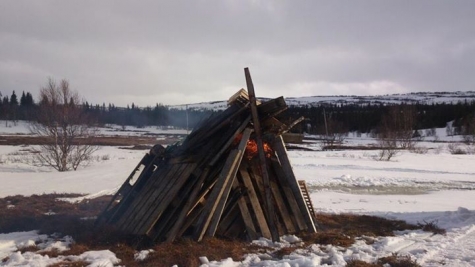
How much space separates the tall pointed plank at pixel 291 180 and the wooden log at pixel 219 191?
758 millimetres

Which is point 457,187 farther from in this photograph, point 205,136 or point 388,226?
point 205,136

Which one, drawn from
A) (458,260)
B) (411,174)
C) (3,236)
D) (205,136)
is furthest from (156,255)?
(411,174)

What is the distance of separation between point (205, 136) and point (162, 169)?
1178mm

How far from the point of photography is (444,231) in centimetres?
862

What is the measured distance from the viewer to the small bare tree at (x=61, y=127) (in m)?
26.1

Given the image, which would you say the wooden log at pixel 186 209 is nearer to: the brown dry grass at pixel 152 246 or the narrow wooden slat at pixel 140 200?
the brown dry grass at pixel 152 246

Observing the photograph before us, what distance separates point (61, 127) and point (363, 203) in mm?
20374

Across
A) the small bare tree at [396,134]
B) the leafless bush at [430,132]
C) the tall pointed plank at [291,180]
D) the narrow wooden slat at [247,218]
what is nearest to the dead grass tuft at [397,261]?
the tall pointed plank at [291,180]

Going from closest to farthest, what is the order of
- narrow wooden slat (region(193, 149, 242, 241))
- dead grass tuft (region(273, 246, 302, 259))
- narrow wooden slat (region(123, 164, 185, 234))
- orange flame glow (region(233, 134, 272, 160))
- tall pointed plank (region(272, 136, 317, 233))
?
dead grass tuft (region(273, 246, 302, 259)) < narrow wooden slat (region(193, 149, 242, 241)) < narrow wooden slat (region(123, 164, 185, 234)) < tall pointed plank (region(272, 136, 317, 233)) < orange flame glow (region(233, 134, 272, 160))

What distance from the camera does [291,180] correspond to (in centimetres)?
838

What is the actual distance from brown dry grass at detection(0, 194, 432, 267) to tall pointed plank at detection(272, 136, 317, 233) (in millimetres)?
315

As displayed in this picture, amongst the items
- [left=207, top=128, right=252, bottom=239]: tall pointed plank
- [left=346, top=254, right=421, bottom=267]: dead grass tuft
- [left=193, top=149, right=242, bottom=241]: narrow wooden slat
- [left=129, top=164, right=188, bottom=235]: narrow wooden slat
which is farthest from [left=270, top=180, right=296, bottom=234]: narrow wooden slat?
[left=346, top=254, right=421, bottom=267]: dead grass tuft

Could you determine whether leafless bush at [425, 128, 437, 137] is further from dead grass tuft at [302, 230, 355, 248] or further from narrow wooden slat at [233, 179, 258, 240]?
narrow wooden slat at [233, 179, 258, 240]

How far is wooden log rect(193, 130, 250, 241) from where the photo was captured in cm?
751
